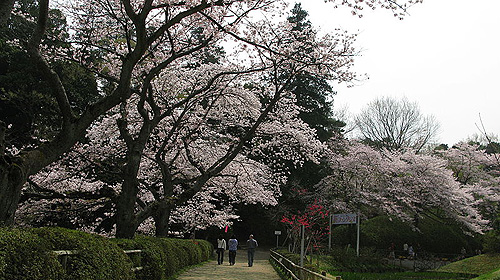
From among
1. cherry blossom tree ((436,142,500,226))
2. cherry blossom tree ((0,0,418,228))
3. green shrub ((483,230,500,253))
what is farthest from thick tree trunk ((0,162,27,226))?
cherry blossom tree ((436,142,500,226))

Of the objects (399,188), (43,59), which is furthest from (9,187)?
(399,188)

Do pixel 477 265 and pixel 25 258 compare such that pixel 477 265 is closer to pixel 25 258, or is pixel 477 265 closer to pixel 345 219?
pixel 345 219

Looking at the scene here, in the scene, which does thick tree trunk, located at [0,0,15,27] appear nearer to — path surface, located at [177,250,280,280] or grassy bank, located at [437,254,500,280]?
path surface, located at [177,250,280,280]

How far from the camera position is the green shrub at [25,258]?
3.63 metres

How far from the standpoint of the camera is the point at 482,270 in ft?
61.2

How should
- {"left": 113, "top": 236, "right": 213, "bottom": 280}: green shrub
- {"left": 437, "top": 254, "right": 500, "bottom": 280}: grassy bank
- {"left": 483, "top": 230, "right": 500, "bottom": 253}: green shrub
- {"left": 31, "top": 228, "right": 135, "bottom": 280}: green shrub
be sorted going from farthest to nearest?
{"left": 483, "top": 230, "right": 500, "bottom": 253}: green shrub → {"left": 437, "top": 254, "right": 500, "bottom": 280}: grassy bank → {"left": 113, "top": 236, "right": 213, "bottom": 280}: green shrub → {"left": 31, "top": 228, "right": 135, "bottom": 280}: green shrub

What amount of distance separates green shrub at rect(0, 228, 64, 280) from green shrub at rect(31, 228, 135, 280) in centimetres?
30

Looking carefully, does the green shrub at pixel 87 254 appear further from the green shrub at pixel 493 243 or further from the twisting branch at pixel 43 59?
the green shrub at pixel 493 243

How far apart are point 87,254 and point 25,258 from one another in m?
1.67

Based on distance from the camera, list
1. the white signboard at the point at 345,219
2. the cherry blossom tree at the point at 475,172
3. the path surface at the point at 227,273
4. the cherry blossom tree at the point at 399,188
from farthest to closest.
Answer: the cherry blossom tree at the point at 475,172, the cherry blossom tree at the point at 399,188, the white signboard at the point at 345,219, the path surface at the point at 227,273

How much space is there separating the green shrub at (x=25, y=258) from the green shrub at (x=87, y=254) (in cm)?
30

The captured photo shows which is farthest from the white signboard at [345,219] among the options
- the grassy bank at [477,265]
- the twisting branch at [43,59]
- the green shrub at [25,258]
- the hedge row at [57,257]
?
the green shrub at [25,258]

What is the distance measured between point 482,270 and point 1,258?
2001 cm

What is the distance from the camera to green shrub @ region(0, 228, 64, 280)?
3.63 metres
